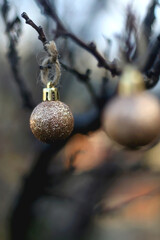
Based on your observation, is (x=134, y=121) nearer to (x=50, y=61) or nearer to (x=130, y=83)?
(x=130, y=83)

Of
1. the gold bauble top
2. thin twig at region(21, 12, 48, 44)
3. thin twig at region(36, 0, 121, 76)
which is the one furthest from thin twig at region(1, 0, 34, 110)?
thin twig at region(21, 12, 48, 44)

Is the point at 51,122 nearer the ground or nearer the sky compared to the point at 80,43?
nearer the ground

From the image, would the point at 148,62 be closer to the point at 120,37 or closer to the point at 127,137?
the point at 120,37

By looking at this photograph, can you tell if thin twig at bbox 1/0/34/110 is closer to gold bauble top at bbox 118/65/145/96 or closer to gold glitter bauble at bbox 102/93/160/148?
gold bauble top at bbox 118/65/145/96

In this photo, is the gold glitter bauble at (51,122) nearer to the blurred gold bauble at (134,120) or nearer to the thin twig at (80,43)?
the blurred gold bauble at (134,120)

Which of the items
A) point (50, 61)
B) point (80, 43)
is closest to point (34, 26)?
point (50, 61)
